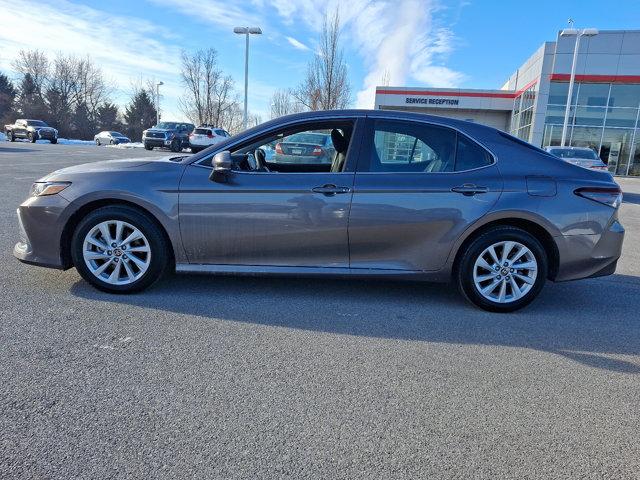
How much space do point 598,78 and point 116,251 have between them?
1211 inches

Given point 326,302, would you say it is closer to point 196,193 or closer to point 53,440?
point 196,193

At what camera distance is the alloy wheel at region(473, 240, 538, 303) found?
3885mm

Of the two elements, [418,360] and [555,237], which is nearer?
[418,360]

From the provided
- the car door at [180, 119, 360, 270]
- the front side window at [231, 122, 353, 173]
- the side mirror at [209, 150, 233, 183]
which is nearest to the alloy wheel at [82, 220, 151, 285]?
the car door at [180, 119, 360, 270]

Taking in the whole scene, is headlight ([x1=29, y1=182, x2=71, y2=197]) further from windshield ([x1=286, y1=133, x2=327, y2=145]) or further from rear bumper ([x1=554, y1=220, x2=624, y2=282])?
rear bumper ([x1=554, y1=220, x2=624, y2=282])

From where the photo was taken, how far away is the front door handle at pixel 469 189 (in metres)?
3.79

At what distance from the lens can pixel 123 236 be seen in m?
3.95

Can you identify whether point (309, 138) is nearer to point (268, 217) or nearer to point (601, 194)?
point (268, 217)

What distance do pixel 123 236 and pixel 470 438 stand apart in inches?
125

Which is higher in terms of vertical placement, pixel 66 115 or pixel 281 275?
pixel 66 115

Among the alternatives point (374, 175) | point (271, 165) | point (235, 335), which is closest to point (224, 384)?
point (235, 335)

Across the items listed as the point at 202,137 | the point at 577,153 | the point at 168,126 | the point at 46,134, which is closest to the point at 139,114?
the point at 46,134

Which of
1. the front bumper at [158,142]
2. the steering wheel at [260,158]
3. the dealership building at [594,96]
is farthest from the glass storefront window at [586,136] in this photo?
the steering wheel at [260,158]

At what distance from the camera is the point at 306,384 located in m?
2.67
